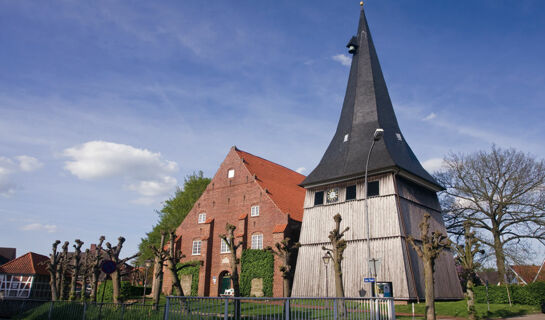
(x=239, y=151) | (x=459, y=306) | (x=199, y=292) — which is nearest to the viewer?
(x=459, y=306)

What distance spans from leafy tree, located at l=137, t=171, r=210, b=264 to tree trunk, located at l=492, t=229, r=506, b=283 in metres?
33.4

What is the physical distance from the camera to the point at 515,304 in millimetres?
25953

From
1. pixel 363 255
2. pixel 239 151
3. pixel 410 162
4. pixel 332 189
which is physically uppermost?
pixel 239 151

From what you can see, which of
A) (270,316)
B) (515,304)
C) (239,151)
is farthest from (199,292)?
(270,316)

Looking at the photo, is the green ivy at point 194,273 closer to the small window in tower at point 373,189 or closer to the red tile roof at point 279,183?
the red tile roof at point 279,183

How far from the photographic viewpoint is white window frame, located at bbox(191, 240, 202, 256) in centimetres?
3670

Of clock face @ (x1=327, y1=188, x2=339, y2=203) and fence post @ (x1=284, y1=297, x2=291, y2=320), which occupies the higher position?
clock face @ (x1=327, y1=188, x2=339, y2=203)

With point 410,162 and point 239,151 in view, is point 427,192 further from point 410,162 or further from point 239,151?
point 239,151

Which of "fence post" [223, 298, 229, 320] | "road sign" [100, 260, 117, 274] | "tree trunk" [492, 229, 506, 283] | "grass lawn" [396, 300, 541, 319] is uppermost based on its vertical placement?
"tree trunk" [492, 229, 506, 283]

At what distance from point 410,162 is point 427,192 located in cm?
319

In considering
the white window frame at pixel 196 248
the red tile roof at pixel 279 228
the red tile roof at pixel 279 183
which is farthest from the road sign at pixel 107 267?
the white window frame at pixel 196 248

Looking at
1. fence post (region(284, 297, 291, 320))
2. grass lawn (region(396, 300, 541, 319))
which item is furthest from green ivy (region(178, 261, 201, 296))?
fence post (region(284, 297, 291, 320))

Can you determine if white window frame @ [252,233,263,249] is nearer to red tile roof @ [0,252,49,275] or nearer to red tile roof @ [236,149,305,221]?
red tile roof @ [236,149,305,221]

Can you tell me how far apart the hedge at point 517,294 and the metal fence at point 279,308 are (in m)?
18.5
